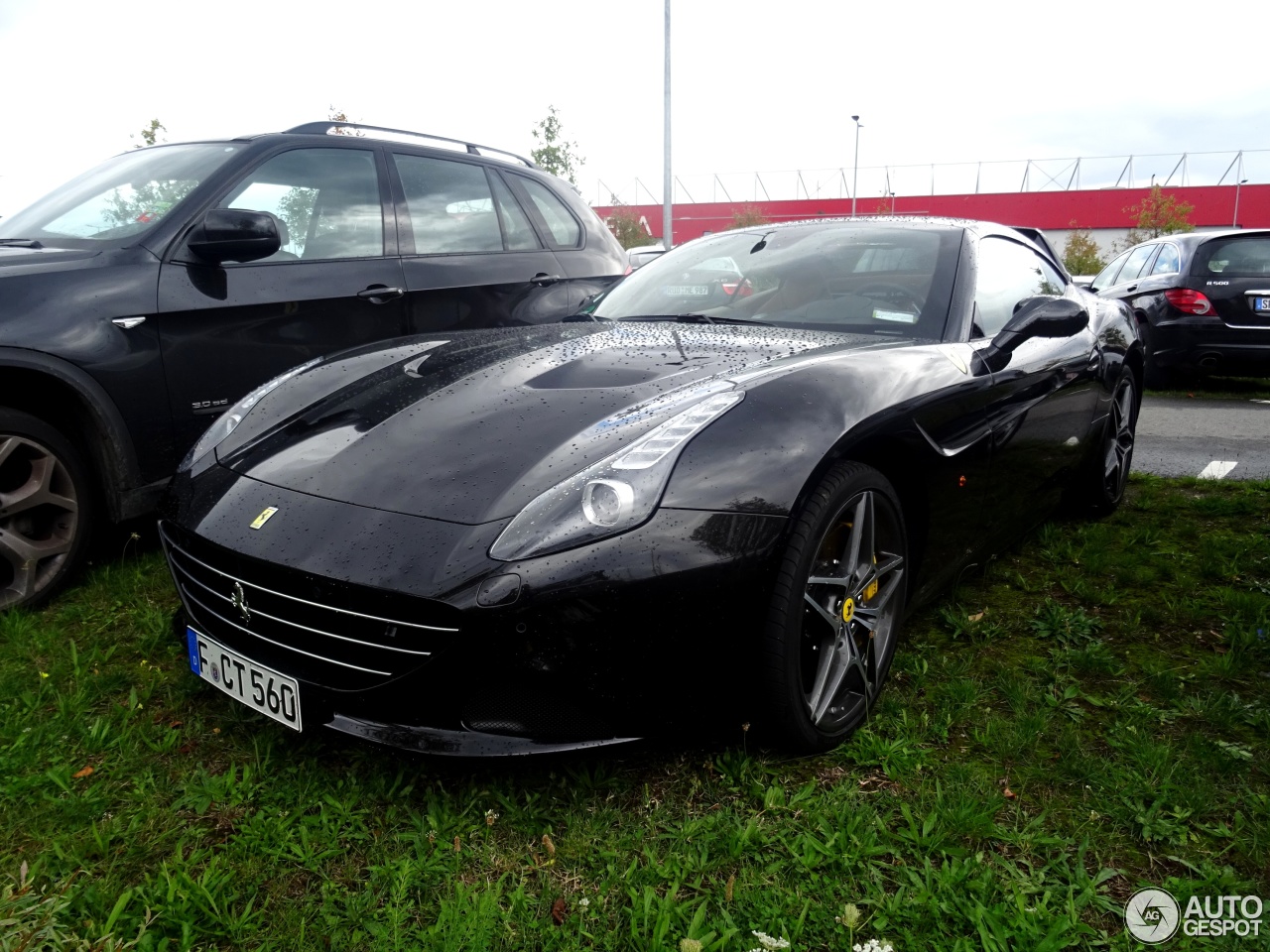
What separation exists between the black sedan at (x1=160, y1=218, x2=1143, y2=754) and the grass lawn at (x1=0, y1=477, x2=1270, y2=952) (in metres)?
0.17

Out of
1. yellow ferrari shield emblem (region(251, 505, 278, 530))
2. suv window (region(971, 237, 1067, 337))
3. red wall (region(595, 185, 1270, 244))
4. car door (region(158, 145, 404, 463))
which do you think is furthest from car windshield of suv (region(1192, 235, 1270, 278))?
red wall (region(595, 185, 1270, 244))

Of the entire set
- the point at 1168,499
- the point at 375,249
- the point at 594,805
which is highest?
the point at 375,249

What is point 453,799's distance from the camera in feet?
6.82

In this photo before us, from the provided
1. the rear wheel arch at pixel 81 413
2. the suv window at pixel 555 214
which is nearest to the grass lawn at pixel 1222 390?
the suv window at pixel 555 214

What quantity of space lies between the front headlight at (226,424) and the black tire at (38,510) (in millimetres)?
686

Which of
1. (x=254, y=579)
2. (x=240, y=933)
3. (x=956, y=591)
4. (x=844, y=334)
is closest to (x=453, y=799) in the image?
(x=240, y=933)

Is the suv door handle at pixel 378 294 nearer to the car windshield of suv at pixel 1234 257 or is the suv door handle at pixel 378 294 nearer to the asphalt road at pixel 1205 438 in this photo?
A: the asphalt road at pixel 1205 438

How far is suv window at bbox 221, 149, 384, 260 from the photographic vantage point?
3.75 meters

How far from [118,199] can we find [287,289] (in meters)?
0.70

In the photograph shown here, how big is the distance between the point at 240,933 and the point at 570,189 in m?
4.54

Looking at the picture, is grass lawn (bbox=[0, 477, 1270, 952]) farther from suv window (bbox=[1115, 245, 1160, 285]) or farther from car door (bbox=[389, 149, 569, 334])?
suv window (bbox=[1115, 245, 1160, 285])

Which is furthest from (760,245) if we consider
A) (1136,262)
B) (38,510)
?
(1136,262)

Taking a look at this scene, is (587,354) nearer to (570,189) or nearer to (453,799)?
(453,799)

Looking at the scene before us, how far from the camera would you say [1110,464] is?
4145 millimetres
